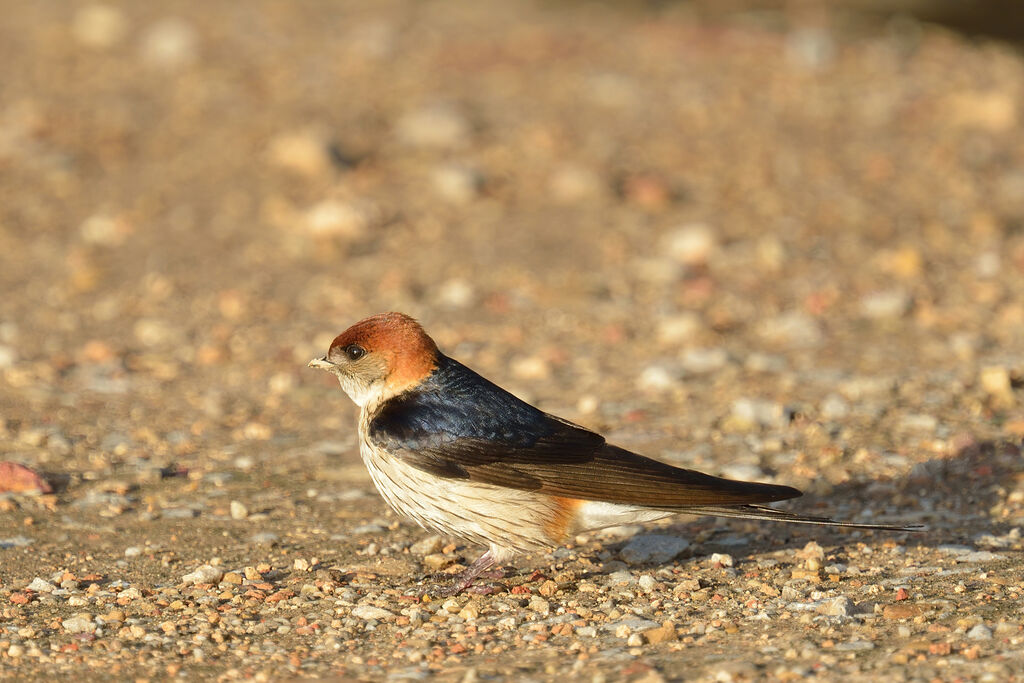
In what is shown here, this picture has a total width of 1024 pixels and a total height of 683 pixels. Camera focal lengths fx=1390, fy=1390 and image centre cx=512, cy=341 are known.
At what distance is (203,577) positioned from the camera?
14.5 ft

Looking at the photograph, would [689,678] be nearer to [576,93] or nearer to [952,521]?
[952,521]

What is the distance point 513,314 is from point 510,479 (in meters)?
Answer: 3.11

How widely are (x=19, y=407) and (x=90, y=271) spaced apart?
1.81 m

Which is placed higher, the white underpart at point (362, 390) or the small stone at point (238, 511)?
the white underpart at point (362, 390)

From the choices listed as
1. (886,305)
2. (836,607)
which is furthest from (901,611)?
(886,305)

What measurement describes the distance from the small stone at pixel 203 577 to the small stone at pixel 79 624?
0.40 metres

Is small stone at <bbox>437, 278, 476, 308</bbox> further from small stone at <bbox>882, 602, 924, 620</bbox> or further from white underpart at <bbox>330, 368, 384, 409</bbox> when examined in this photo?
small stone at <bbox>882, 602, 924, 620</bbox>

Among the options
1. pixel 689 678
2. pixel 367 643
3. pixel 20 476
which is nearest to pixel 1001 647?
pixel 689 678

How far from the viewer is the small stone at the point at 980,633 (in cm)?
379

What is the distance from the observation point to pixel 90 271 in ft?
25.5

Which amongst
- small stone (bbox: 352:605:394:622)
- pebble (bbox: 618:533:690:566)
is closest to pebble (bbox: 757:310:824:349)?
pebble (bbox: 618:533:690:566)

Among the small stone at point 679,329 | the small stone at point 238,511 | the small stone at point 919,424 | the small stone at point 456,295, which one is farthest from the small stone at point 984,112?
the small stone at point 238,511

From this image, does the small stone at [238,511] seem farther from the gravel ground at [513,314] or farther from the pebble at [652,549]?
the pebble at [652,549]

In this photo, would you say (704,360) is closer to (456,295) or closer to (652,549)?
(456,295)
